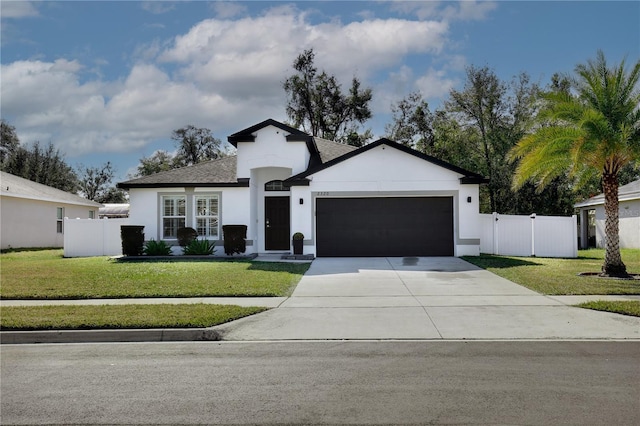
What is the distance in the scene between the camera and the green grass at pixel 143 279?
12062mm

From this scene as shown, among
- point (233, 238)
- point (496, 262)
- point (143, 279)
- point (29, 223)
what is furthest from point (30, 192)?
point (496, 262)

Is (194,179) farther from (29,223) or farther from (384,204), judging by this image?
(29,223)

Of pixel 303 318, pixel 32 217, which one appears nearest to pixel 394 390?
pixel 303 318

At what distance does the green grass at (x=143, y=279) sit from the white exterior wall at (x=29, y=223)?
799 cm

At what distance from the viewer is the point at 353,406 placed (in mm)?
5117

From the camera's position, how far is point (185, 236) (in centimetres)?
2144

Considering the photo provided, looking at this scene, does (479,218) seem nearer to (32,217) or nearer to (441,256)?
(441,256)

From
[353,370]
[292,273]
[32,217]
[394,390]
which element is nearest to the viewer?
[394,390]

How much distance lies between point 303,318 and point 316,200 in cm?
1101

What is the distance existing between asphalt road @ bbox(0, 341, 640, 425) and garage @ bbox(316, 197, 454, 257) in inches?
485

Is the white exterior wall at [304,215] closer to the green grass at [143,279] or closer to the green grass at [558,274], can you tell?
the green grass at [143,279]

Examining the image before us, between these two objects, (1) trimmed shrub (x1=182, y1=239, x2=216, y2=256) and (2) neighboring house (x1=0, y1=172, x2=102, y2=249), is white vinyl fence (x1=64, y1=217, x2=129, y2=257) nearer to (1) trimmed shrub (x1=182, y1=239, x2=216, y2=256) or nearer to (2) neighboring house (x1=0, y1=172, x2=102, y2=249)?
(1) trimmed shrub (x1=182, y1=239, x2=216, y2=256)

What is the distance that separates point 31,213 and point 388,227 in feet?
66.2

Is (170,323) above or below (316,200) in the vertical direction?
below
